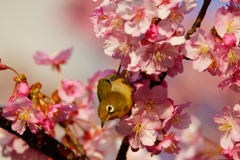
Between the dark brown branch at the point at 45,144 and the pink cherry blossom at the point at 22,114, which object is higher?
the pink cherry blossom at the point at 22,114

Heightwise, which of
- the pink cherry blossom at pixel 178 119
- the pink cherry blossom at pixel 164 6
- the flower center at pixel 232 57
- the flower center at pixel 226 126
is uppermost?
the pink cherry blossom at pixel 164 6

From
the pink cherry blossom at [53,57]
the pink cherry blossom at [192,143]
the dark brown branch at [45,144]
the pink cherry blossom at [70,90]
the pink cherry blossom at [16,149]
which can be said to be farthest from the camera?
the pink cherry blossom at [192,143]

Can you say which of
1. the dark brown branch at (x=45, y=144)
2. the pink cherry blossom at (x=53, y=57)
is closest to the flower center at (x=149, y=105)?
the dark brown branch at (x=45, y=144)

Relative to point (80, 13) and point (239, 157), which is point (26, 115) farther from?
point (80, 13)

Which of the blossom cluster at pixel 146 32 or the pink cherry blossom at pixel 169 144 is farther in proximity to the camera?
the pink cherry blossom at pixel 169 144

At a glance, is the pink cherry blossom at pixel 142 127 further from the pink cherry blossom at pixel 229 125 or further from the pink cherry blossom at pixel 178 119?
the pink cherry blossom at pixel 229 125

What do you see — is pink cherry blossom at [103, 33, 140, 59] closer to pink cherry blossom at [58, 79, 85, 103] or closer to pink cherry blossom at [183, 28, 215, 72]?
pink cherry blossom at [183, 28, 215, 72]

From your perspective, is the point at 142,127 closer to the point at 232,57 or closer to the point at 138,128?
the point at 138,128

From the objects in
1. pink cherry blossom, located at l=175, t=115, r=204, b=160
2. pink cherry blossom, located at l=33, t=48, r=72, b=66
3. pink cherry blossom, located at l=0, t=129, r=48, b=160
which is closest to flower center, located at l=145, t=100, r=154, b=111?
pink cherry blossom, located at l=0, t=129, r=48, b=160
